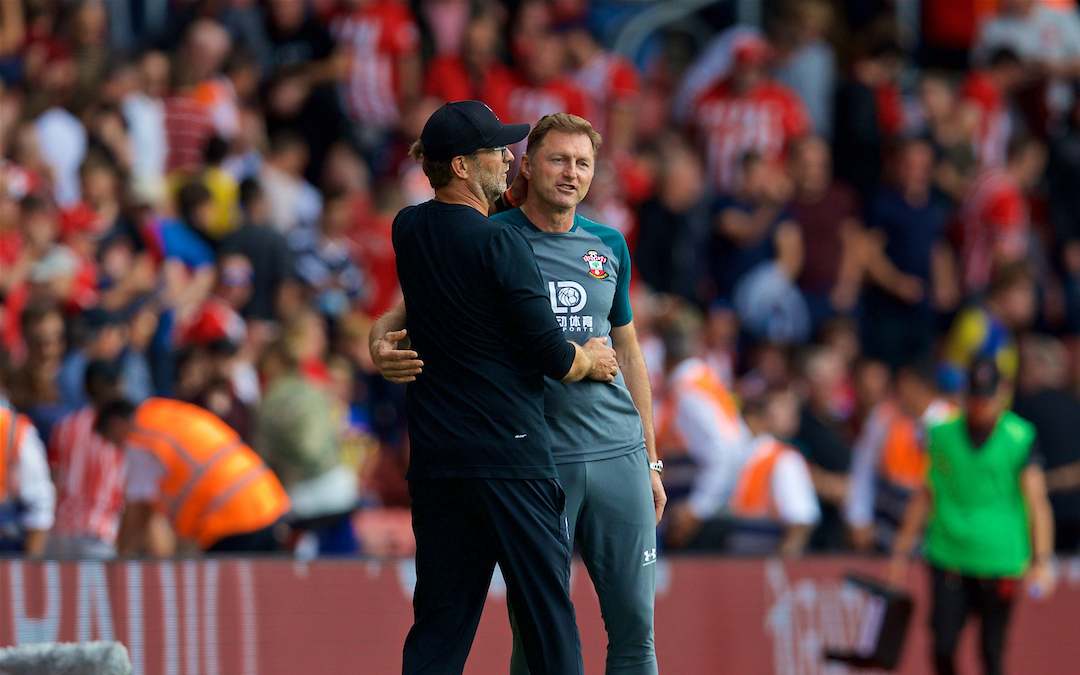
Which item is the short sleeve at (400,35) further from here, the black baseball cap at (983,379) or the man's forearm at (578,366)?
the man's forearm at (578,366)

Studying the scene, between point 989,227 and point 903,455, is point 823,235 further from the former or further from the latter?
point 903,455

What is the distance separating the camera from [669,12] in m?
15.6

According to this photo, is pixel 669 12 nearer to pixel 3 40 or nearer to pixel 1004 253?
pixel 1004 253

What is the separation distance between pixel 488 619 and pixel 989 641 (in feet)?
9.64

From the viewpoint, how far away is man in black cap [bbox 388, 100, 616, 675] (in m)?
Result: 4.58

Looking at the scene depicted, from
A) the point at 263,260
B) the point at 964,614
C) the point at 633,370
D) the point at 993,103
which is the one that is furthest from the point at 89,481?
the point at 993,103

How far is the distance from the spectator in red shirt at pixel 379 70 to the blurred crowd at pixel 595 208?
3 centimetres

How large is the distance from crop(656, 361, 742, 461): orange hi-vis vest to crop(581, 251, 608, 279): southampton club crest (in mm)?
4996

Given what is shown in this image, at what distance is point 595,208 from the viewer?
12289mm

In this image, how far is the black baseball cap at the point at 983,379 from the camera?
8531mm

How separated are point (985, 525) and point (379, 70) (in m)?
7.34

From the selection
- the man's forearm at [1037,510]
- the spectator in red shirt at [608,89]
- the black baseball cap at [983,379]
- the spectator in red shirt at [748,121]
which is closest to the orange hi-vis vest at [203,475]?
the black baseball cap at [983,379]

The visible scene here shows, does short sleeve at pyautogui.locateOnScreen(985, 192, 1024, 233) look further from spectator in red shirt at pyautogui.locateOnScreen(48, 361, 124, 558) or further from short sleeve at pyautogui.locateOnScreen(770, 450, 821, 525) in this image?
spectator in red shirt at pyautogui.locateOnScreen(48, 361, 124, 558)

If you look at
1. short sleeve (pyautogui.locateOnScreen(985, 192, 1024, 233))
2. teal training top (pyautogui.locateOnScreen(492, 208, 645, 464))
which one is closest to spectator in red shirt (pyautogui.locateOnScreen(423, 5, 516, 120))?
short sleeve (pyautogui.locateOnScreen(985, 192, 1024, 233))
